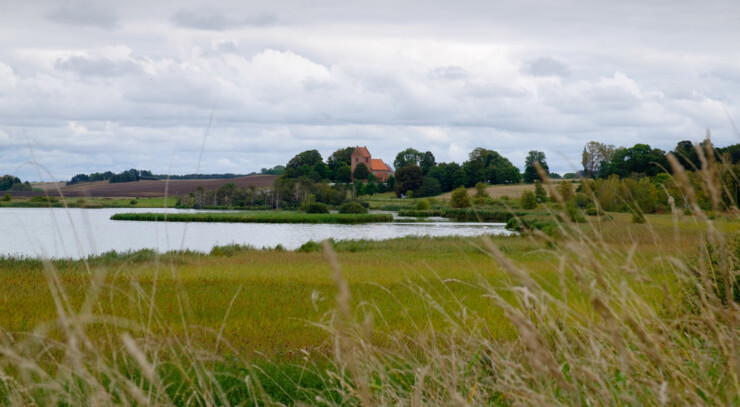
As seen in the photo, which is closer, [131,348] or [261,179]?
[131,348]

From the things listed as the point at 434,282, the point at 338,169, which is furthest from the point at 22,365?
the point at 338,169

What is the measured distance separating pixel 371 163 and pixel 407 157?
617 inches

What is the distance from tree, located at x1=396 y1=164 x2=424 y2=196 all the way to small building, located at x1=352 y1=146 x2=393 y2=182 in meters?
21.7

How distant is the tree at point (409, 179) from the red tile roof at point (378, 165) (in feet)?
131

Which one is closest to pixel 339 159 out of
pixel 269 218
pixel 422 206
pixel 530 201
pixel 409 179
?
pixel 409 179

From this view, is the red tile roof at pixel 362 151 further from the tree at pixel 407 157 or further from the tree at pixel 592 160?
the tree at pixel 592 160

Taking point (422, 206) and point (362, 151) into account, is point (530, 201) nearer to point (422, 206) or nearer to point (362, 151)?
A: point (422, 206)

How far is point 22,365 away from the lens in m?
1.51

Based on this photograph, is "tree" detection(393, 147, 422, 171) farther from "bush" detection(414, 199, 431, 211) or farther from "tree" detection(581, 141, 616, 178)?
"tree" detection(581, 141, 616, 178)

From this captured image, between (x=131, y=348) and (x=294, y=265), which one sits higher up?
(x=131, y=348)

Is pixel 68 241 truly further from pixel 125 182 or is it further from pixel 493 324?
pixel 125 182

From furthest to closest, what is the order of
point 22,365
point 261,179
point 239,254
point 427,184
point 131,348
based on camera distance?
point 261,179 < point 427,184 < point 239,254 < point 22,365 < point 131,348

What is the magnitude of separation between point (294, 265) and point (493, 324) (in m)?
10.2

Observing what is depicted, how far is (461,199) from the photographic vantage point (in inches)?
2825
